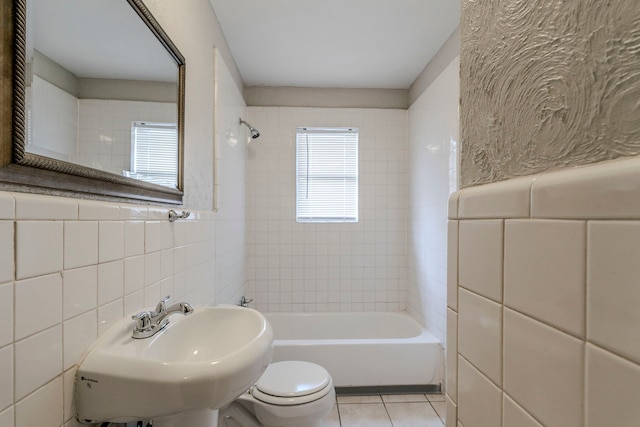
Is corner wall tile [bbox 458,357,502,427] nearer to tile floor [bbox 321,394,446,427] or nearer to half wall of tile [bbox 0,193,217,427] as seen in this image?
half wall of tile [bbox 0,193,217,427]

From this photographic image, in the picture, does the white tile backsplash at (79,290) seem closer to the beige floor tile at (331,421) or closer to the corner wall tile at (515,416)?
the corner wall tile at (515,416)

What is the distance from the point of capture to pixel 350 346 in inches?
A: 86.6

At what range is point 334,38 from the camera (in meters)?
2.21

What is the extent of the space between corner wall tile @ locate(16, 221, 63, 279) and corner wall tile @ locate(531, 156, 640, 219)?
2.79 feet

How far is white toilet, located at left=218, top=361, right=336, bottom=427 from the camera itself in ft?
Answer: 4.92

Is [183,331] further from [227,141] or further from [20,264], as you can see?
[227,141]

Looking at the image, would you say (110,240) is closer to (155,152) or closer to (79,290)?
(79,290)

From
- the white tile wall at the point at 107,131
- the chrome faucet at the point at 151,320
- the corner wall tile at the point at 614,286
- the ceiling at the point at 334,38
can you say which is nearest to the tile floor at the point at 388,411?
the chrome faucet at the point at 151,320

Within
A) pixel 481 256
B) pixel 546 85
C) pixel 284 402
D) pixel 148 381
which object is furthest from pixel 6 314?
pixel 284 402

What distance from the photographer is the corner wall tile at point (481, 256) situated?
49 cm

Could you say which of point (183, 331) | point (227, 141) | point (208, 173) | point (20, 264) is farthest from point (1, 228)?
point (227, 141)

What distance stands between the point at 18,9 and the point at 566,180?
3.15ft

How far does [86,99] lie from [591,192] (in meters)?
1.07

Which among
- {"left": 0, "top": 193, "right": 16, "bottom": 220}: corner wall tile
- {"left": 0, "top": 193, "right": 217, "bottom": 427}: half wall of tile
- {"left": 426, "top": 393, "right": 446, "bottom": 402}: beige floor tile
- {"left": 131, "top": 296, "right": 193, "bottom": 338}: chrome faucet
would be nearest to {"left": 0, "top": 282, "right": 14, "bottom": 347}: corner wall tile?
{"left": 0, "top": 193, "right": 217, "bottom": 427}: half wall of tile
